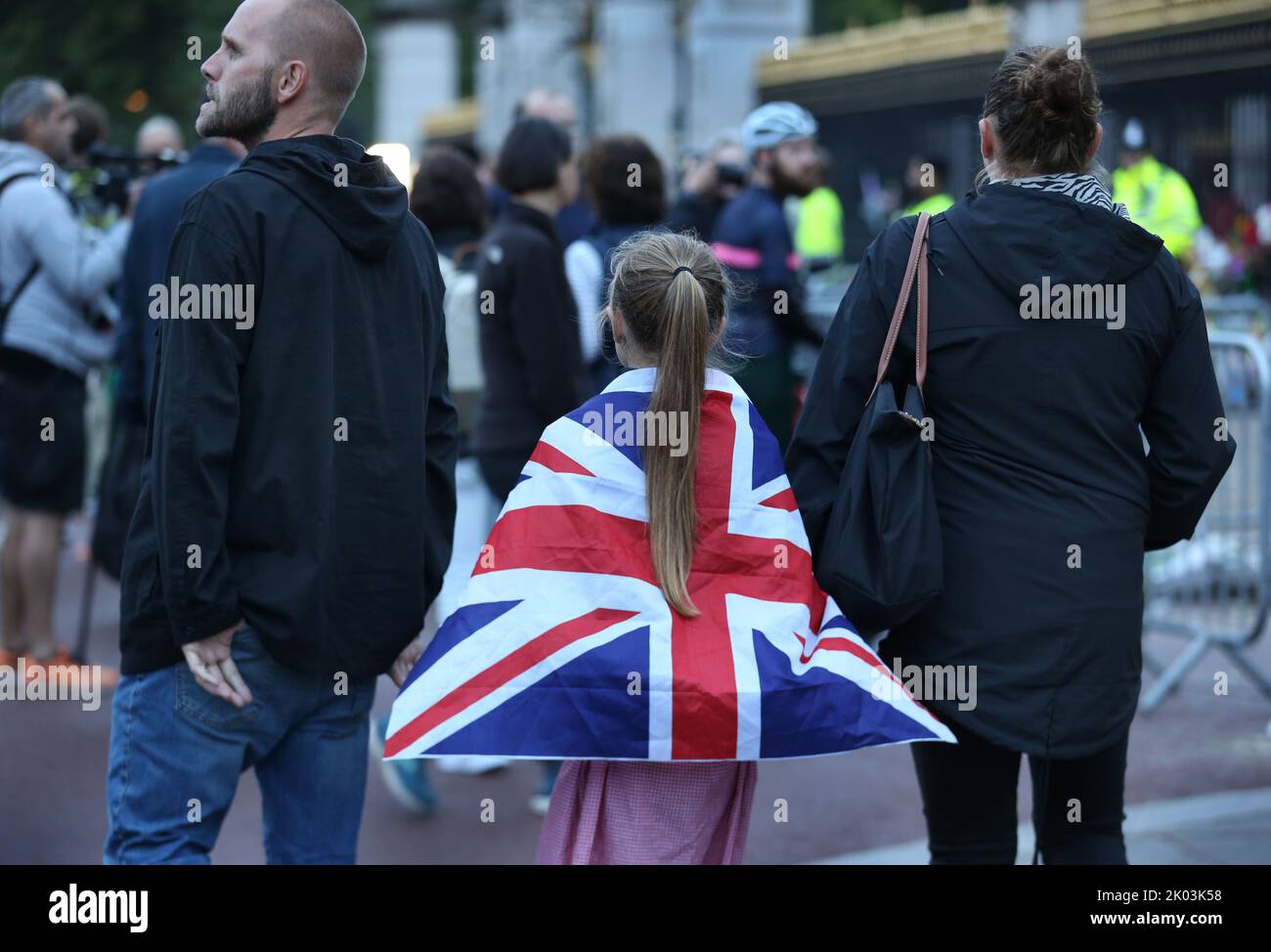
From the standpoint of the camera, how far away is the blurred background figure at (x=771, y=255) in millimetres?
6422

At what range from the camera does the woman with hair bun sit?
2957 mm

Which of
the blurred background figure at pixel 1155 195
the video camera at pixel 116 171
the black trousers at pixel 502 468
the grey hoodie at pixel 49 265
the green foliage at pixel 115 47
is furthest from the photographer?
the green foliage at pixel 115 47

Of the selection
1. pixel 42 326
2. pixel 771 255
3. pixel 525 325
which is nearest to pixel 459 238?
pixel 525 325

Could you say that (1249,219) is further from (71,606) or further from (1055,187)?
(1055,187)

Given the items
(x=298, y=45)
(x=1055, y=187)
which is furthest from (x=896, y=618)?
(x=298, y=45)

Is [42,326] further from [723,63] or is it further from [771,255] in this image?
[723,63]

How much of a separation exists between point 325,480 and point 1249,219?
40.5 feet

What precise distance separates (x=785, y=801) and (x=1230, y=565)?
2419 millimetres

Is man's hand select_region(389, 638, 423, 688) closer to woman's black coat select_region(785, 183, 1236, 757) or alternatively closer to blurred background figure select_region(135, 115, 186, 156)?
woman's black coat select_region(785, 183, 1236, 757)

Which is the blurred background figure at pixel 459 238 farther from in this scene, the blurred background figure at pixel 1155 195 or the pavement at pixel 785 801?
the blurred background figure at pixel 1155 195

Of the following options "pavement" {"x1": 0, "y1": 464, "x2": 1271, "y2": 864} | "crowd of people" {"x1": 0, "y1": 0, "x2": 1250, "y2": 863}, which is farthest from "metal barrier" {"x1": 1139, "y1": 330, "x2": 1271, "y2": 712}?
"crowd of people" {"x1": 0, "y1": 0, "x2": 1250, "y2": 863}

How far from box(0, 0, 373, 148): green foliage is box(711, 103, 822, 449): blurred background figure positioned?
71.2 ft

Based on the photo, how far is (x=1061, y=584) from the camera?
2.96 m

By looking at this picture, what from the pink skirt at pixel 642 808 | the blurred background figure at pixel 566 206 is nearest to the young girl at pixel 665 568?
the pink skirt at pixel 642 808
